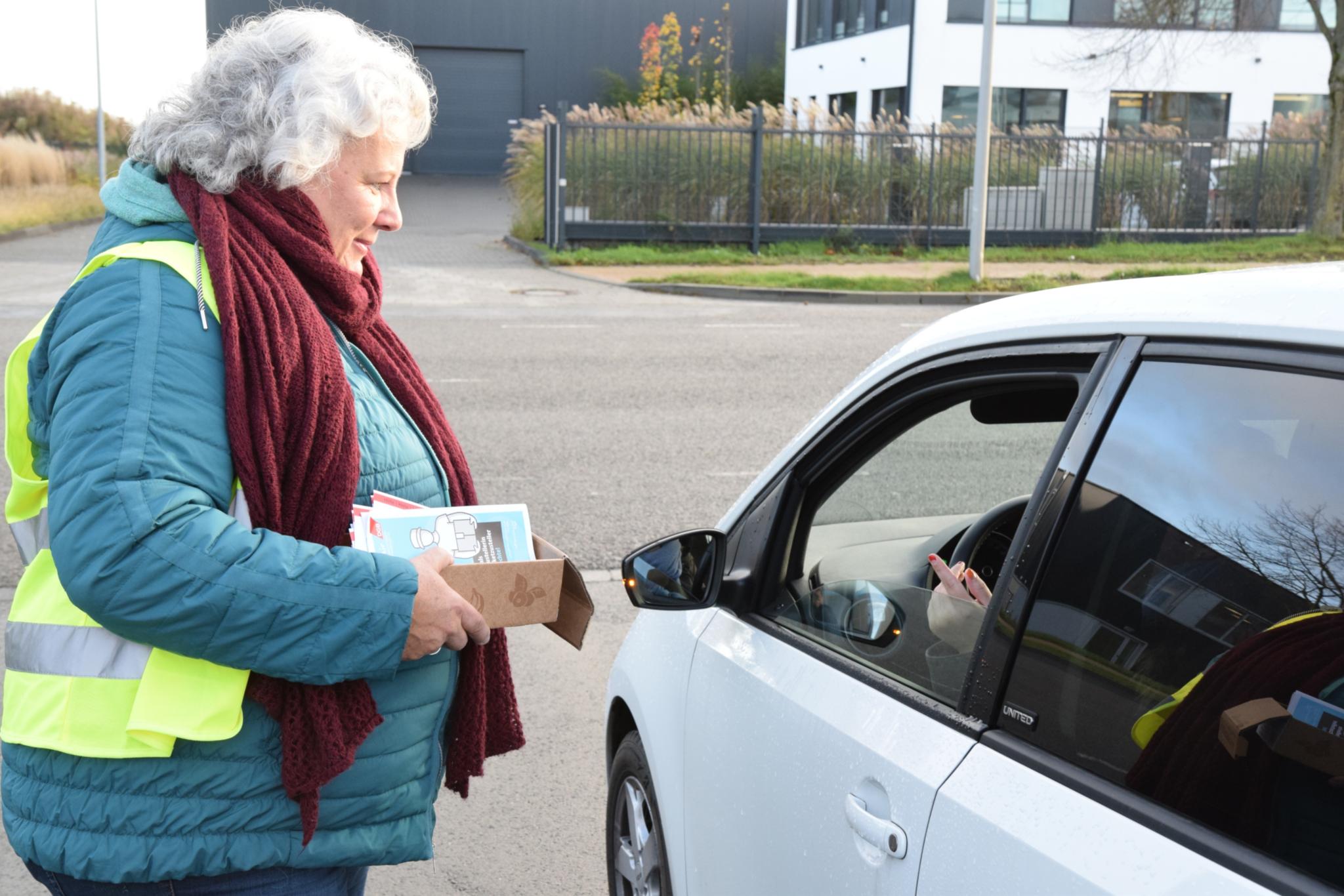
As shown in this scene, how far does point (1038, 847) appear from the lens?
147 cm

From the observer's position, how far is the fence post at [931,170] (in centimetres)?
2270

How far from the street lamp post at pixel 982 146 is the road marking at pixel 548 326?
5.99 m

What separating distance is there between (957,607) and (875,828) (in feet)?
1.20

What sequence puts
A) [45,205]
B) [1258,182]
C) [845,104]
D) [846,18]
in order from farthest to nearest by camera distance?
[845,104] → [846,18] → [45,205] → [1258,182]

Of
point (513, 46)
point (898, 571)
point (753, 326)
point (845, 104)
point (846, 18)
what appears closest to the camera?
point (898, 571)

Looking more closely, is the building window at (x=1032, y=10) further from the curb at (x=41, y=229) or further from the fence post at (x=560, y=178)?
the curb at (x=41, y=229)

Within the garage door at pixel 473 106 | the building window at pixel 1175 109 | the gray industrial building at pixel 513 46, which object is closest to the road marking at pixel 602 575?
the building window at pixel 1175 109

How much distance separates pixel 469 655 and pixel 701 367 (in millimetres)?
9173

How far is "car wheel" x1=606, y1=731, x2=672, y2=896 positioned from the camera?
8.85 feet

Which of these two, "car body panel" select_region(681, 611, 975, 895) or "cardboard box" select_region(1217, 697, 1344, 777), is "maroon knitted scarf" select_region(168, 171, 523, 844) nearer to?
"car body panel" select_region(681, 611, 975, 895)

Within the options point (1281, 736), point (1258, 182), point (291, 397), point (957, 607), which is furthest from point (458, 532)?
point (1258, 182)

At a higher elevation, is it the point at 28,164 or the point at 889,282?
the point at 28,164

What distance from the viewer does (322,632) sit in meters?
1.83

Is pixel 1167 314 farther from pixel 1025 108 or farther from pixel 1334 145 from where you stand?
pixel 1025 108
